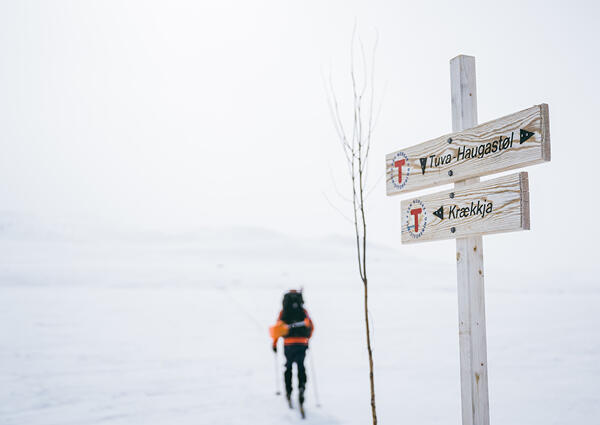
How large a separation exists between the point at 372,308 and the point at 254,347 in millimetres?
7588

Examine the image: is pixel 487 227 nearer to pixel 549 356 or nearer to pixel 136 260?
pixel 549 356

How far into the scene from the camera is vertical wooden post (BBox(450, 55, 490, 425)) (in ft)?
10.4

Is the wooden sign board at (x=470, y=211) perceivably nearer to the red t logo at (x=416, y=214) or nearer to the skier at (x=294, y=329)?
the red t logo at (x=416, y=214)

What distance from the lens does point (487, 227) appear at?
297 cm

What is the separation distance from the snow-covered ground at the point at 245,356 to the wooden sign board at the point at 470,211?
119 inches

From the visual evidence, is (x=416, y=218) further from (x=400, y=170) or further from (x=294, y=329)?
(x=294, y=329)

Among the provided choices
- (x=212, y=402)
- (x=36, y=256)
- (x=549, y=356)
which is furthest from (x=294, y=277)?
(x=212, y=402)

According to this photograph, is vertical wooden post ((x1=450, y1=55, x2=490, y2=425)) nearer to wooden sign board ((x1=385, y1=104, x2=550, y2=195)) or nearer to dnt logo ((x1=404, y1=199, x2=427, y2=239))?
wooden sign board ((x1=385, y1=104, x2=550, y2=195))

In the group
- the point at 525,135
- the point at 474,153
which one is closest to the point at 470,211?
the point at 474,153

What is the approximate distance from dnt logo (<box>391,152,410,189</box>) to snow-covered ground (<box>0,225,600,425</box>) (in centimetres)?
315

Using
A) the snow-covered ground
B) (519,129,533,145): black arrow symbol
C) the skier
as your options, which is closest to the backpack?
the skier

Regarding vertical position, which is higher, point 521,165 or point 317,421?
point 521,165

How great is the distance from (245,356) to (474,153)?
7.10 m

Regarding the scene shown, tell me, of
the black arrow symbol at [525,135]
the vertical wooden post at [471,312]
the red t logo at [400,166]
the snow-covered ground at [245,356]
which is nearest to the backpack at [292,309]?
the snow-covered ground at [245,356]
